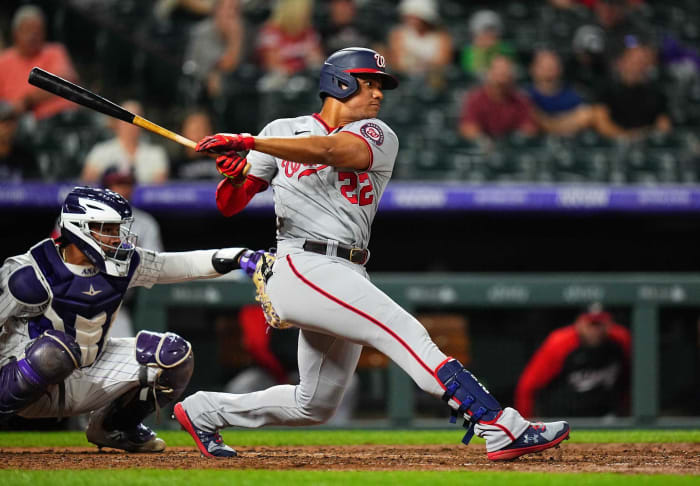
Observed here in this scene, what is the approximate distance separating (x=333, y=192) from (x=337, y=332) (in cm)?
47

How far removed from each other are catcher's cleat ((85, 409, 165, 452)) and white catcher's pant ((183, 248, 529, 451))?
2.24ft

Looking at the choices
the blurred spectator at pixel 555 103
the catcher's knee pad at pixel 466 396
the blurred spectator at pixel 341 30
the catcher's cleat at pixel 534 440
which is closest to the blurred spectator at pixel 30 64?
the blurred spectator at pixel 341 30

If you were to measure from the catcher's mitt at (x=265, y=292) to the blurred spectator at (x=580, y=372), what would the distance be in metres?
2.87

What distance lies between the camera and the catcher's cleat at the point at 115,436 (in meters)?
3.98

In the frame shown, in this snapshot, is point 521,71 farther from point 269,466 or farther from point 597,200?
point 269,466

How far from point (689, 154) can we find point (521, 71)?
1.65 meters

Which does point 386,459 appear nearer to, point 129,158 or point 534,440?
point 534,440

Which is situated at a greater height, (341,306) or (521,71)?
(521,71)

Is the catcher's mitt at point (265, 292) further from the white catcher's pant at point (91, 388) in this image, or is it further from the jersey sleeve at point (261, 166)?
the white catcher's pant at point (91, 388)

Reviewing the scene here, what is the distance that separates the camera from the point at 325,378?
3533mm

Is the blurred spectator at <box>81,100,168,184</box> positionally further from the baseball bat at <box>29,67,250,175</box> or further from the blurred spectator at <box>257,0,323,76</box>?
the baseball bat at <box>29,67,250,175</box>

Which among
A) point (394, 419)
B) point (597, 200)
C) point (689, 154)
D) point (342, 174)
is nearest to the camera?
point (342, 174)

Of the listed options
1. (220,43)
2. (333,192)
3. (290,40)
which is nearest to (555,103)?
(290,40)

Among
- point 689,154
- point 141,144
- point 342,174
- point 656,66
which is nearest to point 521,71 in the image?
point 656,66
